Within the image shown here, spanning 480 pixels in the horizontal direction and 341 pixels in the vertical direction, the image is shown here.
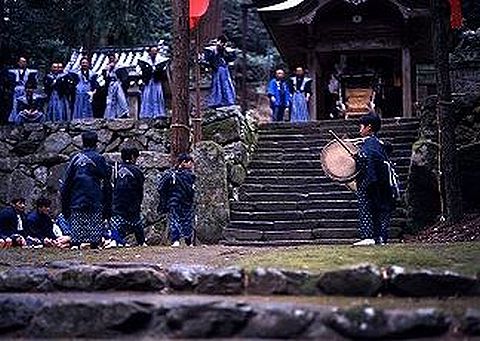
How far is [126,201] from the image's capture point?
923 cm

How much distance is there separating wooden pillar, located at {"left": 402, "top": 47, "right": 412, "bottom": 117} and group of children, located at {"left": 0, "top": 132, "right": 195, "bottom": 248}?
8962 mm

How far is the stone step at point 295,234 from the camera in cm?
1077

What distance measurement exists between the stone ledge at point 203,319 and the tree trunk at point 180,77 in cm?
580

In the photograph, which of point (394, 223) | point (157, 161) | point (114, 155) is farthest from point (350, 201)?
point (114, 155)

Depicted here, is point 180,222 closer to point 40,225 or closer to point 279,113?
point 40,225

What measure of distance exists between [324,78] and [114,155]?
26.1ft

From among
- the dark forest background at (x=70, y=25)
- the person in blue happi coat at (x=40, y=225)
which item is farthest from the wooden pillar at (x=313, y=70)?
the person in blue happi coat at (x=40, y=225)

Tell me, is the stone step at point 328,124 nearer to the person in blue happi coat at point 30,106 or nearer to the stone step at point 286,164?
the stone step at point 286,164

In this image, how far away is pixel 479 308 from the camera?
3666 millimetres

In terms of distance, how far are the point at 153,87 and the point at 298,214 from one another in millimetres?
5416

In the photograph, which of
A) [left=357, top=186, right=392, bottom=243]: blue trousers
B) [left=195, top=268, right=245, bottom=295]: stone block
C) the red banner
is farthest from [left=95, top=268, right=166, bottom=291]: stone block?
the red banner

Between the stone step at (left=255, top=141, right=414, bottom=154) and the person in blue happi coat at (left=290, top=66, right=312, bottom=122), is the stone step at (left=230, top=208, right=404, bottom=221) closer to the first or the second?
the stone step at (left=255, top=141, right=414, bottom=154)

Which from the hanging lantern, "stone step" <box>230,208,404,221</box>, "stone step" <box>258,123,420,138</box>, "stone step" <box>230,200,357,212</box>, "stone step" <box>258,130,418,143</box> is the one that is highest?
the hanging lantern

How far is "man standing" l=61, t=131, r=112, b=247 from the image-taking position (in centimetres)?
809
